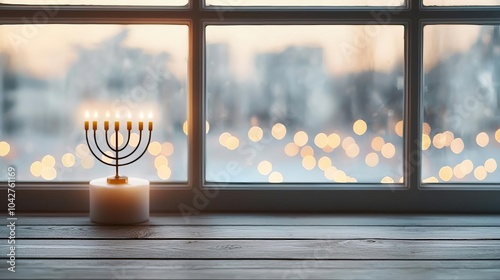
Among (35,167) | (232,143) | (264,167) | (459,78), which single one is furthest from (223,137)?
(459,78)

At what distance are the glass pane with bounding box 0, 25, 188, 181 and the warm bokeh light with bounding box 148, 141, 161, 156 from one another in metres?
0.04

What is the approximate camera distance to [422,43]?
2312 mm

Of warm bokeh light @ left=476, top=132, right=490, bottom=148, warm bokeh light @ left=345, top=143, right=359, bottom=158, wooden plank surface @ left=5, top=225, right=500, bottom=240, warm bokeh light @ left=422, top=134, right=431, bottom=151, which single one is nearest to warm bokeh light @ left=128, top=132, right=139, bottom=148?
wooden plank surface @ left=5, top=225, right=500, bottom=240

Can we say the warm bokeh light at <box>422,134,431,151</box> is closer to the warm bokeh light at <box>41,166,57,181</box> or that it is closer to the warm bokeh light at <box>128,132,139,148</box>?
the warm bokeh light at <box>128,132,139,148</box>

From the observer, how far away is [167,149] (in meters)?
2.37

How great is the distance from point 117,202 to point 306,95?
914 mm

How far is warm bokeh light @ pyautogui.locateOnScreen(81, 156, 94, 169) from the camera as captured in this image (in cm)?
235

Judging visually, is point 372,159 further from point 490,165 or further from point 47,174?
point 47,174

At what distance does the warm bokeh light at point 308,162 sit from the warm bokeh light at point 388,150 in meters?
0.30

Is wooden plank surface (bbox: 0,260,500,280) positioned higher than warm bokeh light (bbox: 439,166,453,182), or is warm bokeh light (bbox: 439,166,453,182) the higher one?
warm bokeh light (bbox: 439,166,453,182)

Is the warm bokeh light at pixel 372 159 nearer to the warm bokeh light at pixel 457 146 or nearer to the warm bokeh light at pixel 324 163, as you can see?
the warm bokeh light at pixel 324 163

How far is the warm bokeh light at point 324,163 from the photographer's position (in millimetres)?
2377

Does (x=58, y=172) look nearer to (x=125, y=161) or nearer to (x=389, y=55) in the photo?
(x=125, y=161)

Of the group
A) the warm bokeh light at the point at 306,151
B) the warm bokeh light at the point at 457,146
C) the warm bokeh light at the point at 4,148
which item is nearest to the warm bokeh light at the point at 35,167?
the warm bokeh light at the point at 4,148
